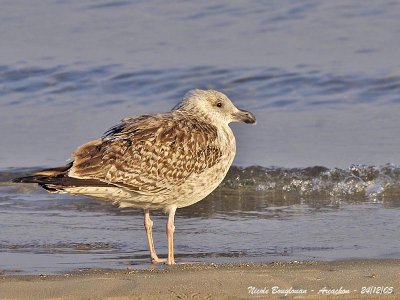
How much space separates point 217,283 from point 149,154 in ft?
5.71

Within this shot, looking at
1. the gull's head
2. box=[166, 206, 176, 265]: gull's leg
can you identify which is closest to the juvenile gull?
box=[166, 206, 176, 265]: gull's leg

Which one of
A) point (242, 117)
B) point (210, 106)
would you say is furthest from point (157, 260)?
point (242, 117)

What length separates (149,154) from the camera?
833cm

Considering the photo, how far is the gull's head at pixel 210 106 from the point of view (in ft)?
29.2

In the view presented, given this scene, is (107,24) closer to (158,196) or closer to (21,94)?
(21,94)

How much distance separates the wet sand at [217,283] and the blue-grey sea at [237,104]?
0.69 m

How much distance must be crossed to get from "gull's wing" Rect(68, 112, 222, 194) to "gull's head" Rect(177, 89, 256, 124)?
36cm

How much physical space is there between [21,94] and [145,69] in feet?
6.83

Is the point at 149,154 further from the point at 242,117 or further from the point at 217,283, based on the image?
the point at 217,283

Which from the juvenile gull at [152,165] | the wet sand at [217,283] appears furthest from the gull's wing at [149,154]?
Answer: the wet sand at [217,283]

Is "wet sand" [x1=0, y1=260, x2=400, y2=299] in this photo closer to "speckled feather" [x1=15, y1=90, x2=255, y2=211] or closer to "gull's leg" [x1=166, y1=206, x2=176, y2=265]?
"gull's leg" [x1=166, y1=206, x2=176, y2=265]

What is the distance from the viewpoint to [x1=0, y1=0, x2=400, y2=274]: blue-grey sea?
8922 mm

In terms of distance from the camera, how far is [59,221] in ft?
32.0

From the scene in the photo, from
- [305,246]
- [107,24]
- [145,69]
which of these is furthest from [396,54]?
[305,246]
